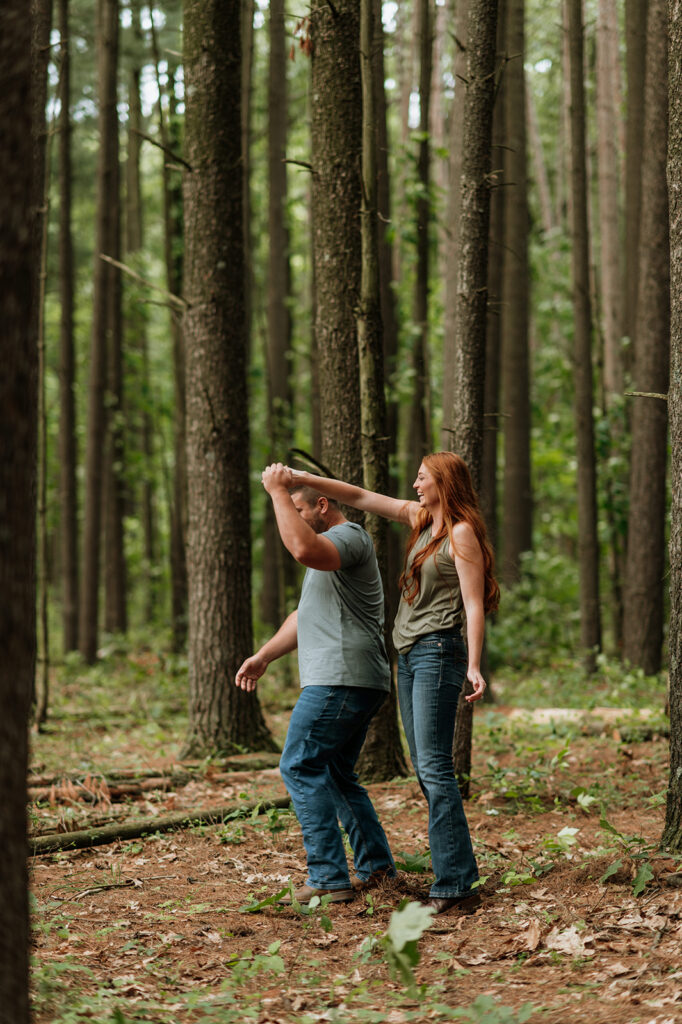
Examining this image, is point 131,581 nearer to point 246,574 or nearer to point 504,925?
point 246,574

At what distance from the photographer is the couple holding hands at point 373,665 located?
196 inches

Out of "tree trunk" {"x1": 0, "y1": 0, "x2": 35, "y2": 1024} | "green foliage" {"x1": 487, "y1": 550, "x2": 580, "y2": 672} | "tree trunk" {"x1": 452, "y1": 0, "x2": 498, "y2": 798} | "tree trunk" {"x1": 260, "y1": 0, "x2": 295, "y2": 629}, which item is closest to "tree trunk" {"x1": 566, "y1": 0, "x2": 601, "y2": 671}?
"green foliage" {"x1": 487, "y1": 550, "x2": 580, "y2": 672}

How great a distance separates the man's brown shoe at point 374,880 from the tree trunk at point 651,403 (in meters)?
8.48

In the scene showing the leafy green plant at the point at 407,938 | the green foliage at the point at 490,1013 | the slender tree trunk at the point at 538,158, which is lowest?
the green foliage at the point at 490,1013

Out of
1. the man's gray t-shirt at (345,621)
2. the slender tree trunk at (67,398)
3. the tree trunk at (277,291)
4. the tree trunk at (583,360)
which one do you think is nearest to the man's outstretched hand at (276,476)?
the man's gray t-shirt at (345,621)

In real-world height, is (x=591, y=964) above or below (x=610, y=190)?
below

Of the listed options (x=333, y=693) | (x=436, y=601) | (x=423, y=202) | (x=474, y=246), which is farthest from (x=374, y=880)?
(x=423, y=202)

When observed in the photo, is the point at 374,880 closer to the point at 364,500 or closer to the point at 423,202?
the point at 364,500

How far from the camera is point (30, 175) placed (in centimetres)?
292

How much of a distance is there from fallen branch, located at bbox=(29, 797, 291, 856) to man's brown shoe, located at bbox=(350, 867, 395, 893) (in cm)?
163

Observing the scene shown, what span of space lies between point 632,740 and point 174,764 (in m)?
4.11

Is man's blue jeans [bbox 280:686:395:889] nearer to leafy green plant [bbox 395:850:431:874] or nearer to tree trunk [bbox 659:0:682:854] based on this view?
leafy green plant [bbox 395:850:431:874]

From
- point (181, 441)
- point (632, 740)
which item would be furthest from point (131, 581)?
point (632, 740)

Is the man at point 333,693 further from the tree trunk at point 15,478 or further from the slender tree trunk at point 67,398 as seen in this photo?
the slender tree trunk at point 67,398
